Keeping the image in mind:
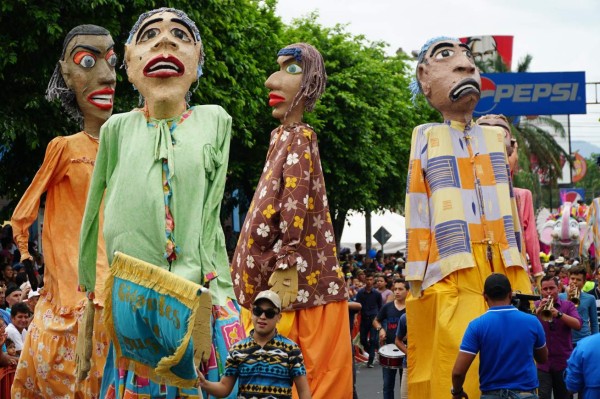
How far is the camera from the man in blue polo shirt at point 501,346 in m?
8.65

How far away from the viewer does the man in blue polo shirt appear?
865 centimetres

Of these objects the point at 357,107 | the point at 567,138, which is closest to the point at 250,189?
the point at 357,107

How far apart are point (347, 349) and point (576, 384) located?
172 cm

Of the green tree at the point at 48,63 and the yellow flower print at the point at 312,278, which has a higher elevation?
the green tree at the point at 48,63

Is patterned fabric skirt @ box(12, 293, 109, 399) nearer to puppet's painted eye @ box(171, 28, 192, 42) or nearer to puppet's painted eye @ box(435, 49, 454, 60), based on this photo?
puppet's painted eye @ box(171, 28, 192, 42)

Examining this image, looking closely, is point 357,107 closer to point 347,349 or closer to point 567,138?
point 347,349

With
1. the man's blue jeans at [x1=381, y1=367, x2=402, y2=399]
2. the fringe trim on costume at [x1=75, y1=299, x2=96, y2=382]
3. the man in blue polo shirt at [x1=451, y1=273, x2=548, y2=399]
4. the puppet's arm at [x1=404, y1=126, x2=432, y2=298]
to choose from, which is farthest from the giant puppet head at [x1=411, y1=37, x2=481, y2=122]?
the man's blue jeans at [x1=381, y1=367, x2=402, y2=399]

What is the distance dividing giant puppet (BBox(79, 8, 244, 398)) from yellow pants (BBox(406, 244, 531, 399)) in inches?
86.8

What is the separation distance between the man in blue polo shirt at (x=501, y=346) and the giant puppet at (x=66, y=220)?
8.34 feet

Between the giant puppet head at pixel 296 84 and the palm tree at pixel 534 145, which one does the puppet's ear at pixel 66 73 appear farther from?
the palm tree at pixel 534 145

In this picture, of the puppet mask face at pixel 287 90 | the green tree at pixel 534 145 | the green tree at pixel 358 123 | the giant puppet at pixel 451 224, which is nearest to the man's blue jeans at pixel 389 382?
the giant puppet at pixel 451 224

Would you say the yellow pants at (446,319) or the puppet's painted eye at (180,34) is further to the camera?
the yellow pants at (446,319)

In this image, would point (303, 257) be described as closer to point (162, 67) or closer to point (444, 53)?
point (444, 53)

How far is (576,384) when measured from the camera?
9.23m
